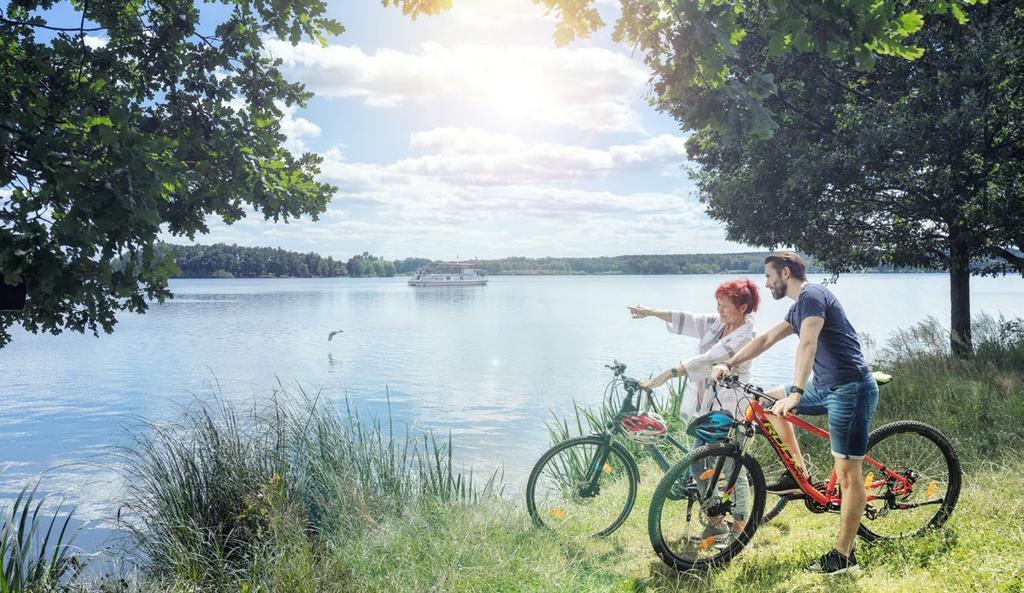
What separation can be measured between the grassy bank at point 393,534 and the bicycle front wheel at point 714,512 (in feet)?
0.52

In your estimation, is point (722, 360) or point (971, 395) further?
point (971, 395)

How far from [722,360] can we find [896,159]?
9.88 m

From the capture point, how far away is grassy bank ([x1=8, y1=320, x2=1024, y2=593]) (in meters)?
4.76

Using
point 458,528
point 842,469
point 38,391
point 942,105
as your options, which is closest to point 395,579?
point 458,528

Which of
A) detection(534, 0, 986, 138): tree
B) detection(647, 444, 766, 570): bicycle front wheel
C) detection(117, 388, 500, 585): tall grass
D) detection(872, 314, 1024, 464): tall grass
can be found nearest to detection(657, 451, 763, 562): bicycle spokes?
detection(647, 444, 766, 570): bicycle front wheel

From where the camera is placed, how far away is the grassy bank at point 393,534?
15.6 feet

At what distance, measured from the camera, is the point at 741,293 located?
5.42 m

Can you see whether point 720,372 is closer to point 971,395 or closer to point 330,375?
point 971,395

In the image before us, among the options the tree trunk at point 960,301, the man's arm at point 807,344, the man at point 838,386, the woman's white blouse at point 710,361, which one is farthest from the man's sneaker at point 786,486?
the tree trunk at point 960,301

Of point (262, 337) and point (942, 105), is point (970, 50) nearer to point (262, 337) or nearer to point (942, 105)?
point (942, 105)

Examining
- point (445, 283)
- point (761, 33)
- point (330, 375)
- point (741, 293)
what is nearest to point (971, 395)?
point (741, 293)

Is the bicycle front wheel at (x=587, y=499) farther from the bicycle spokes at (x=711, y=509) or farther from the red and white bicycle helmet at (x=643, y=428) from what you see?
the bicycle spokes at (x=711, y=509)

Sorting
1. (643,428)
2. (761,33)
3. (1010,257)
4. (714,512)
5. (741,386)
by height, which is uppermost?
(761,33)

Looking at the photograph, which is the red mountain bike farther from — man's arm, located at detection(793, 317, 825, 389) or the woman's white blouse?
man's arm, located at detection(793, 317, 825, 389)
